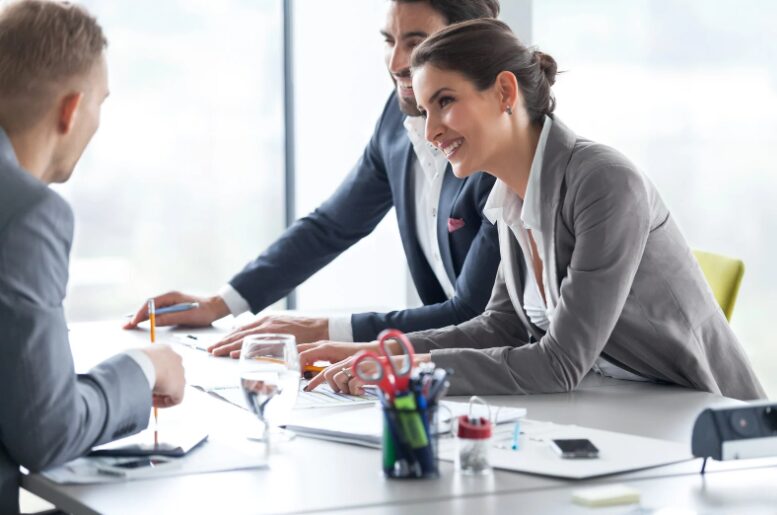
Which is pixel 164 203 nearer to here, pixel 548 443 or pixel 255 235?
pixel 255 235

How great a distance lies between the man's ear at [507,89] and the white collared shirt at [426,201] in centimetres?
57

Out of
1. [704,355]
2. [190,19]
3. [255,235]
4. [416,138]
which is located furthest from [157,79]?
[704,355]

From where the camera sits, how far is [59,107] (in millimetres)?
1657

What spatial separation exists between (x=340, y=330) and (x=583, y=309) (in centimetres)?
A: 71

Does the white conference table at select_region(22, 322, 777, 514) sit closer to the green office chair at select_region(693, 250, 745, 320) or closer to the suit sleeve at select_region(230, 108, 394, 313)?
the green office chair at select_region(693, 250, 745, 320)

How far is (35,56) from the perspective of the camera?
5.35ft

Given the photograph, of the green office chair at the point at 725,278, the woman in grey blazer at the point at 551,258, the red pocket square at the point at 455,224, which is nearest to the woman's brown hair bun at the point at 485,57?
the woman in grey blazer at the point at 551,258

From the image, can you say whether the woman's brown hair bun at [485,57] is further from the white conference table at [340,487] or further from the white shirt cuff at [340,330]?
the white conference table at [340,487]

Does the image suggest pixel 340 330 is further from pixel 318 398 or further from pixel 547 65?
pixel 547 65

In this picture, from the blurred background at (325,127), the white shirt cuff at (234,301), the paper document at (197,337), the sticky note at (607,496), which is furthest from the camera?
the blurred background at (325,127)

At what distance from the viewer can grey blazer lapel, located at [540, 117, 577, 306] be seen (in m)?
2.23

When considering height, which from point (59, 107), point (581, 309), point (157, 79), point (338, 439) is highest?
point (157, 79)

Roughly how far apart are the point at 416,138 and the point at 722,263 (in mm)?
862

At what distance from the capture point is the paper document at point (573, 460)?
1.55m
